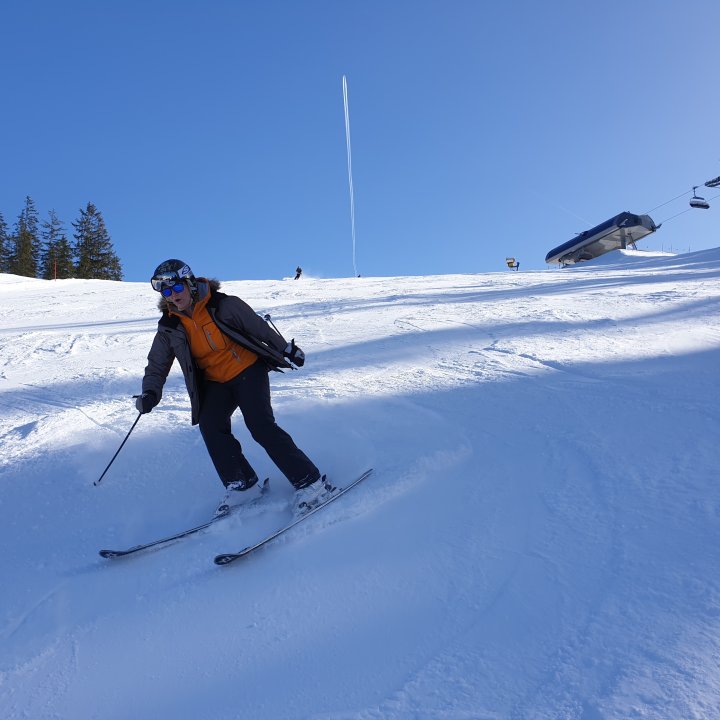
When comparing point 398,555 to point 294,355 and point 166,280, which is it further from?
point 166,280

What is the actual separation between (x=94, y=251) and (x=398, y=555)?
5905 centimetres

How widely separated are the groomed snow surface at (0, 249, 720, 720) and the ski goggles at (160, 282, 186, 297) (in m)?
1.55

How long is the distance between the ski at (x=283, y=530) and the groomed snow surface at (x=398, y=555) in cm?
5

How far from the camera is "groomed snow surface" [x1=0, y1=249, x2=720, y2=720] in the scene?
220cm

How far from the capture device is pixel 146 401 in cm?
376

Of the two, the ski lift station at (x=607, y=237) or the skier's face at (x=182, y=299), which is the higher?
the ski lift station at (x=607, y=237)

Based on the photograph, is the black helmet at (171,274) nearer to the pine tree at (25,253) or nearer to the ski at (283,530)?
the ski at (283,530)

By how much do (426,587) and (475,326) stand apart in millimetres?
6788

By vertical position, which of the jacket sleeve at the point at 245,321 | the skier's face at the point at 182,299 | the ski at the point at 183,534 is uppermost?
the skier's face at the point at 182,299

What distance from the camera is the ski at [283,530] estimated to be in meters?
3.13

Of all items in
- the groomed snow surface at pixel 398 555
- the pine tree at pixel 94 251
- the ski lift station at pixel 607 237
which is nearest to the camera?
the groomed snow surface at pixel 398 555

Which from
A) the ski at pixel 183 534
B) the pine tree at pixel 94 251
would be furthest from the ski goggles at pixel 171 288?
the pine tree at pixel 94 251

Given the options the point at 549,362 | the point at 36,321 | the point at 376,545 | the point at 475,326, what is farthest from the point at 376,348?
the point at 36,321

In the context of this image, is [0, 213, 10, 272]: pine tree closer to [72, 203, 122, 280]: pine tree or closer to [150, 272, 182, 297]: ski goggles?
[72, 203, 122, 280]: pine tree
